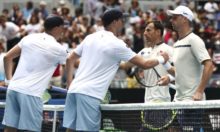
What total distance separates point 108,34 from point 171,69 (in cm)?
123

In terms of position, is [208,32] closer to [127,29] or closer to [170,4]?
[127,29]

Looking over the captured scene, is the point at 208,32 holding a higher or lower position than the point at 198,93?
higher

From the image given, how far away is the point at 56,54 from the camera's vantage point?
9.27 metres

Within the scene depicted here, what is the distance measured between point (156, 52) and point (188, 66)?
916mm

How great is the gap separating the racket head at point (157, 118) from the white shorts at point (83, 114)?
0.53m

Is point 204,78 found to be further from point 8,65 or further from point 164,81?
point 8,65

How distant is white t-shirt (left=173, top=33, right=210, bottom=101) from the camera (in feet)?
29.5

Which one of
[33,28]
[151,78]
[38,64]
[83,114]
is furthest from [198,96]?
[33,28]

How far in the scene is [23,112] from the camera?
9.14 meters

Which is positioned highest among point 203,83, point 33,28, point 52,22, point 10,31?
point 33,28

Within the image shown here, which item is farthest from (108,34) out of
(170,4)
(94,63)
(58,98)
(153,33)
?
(170,4)

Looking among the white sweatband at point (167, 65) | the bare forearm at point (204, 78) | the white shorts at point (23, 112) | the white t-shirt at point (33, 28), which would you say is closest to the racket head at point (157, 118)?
the bare forearm at point (204, 78)

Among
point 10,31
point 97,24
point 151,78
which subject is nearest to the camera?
point 151,78

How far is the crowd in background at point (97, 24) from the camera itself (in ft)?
67.6
